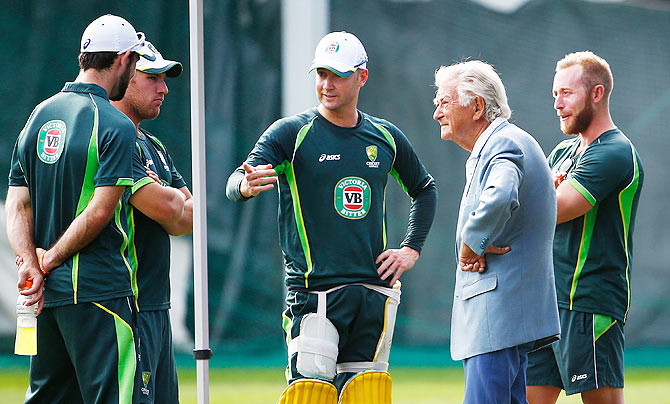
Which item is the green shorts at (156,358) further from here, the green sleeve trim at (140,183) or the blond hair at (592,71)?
the blond hair at (592,71)

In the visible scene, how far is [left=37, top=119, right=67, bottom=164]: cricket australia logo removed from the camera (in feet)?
10.7

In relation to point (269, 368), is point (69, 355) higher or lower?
higher

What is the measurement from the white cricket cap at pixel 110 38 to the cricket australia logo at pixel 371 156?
3.50ft

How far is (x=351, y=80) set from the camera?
13.0 ft

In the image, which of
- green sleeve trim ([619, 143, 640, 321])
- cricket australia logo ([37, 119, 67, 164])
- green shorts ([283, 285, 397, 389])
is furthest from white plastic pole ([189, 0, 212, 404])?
green sleeve trim ([619, 143, 640, 321])

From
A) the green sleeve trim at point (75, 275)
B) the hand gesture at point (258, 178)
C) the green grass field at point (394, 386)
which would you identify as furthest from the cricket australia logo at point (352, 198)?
the green grass field at point (394, 386)

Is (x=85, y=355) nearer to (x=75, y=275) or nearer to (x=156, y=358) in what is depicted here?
(x=75, y=275)

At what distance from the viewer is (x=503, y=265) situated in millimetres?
3283

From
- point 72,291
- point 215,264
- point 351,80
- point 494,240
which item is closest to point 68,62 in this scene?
point 215,264

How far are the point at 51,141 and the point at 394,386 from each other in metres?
4.52

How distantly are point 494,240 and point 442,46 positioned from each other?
547 cm

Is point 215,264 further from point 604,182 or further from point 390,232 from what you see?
point 604,182

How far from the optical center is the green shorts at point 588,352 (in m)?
4.00

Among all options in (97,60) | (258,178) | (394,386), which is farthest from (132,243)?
(394,386)
